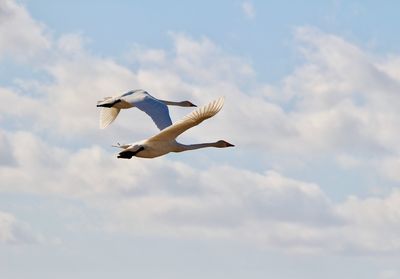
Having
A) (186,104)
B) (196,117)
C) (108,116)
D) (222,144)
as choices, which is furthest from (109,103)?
(196,117)

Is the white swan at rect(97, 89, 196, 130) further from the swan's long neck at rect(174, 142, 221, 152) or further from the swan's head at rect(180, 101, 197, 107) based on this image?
the swan's long neck at rect(174, 142, 221, 152)

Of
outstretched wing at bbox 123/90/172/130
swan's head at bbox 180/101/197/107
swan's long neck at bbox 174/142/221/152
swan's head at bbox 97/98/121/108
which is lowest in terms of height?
swan's long neck at bbox 174/142/221/152

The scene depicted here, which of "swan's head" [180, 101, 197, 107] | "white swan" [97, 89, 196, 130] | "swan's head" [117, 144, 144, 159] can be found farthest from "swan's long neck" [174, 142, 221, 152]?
"swan's head" [180, 101, 197, 107]

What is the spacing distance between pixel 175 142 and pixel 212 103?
→ 7528mm

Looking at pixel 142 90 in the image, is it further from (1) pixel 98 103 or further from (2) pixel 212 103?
(2) pixel 212 103

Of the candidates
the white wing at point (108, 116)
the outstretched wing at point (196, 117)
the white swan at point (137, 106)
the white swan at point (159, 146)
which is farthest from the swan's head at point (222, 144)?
the white wing at point (108, 116)

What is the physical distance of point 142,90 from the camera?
66.7 m

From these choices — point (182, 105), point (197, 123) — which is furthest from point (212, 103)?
point (182, 105)

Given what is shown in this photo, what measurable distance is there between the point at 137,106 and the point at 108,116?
5.38 meters

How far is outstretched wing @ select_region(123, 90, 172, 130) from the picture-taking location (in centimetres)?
6056

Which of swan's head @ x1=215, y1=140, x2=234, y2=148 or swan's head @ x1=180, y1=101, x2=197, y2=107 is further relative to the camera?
swan's head @ x1=180, y1=101, x2=197, y2=107

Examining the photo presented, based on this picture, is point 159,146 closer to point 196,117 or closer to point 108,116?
point 196,117

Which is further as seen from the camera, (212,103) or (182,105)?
(182,105)

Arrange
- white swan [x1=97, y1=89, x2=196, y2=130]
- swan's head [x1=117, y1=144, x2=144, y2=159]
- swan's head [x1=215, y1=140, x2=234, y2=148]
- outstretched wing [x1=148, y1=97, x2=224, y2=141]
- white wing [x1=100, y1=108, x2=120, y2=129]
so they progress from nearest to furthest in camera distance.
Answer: outstretched wing [x1=148, y1=97, x2=224, y2=141], swan's head [x1=117, y1=144, x2=144, y2=159], swan's head [x1=215, y1=140, x2=234, y2=148], white swan [x1=97, y1=89, x2=196, y2=130], white wing [x1=100, y1=108, x2=120, y2=129]
